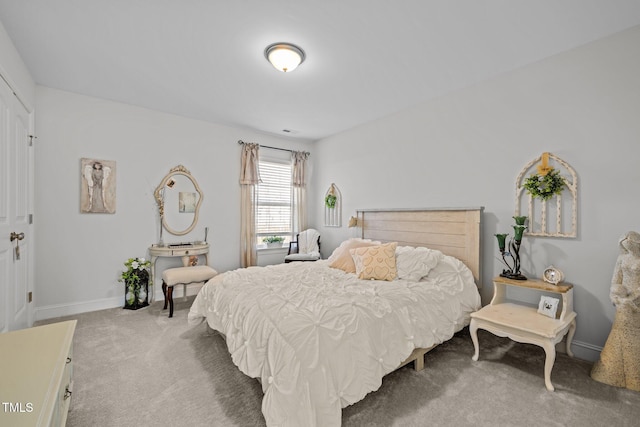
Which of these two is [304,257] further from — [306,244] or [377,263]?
[377,263]

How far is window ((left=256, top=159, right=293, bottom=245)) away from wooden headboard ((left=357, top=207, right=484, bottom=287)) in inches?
70.4

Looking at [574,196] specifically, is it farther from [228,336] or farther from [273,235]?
[273,235]

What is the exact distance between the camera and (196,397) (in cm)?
198

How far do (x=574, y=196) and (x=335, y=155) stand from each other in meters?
3.48

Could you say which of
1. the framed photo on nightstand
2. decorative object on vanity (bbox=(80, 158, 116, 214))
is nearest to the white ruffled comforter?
the framed photo on nightstand

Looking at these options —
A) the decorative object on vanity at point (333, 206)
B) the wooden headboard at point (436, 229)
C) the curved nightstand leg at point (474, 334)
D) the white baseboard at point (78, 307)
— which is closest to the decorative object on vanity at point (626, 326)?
the curved nightstand leg at point (474, 334)

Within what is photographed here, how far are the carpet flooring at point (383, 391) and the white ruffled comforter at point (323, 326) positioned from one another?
26 centimetres

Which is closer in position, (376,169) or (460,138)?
(460,138)

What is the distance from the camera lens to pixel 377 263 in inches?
116

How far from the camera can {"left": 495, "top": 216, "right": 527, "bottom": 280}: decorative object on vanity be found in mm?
2702

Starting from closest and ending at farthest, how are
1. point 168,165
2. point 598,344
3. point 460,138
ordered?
point 598,344
point 460,138
point 168,165

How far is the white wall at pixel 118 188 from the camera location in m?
3.47

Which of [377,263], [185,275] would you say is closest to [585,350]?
[377,263]

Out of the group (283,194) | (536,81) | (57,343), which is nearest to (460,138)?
(536,81)
